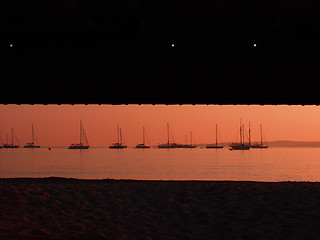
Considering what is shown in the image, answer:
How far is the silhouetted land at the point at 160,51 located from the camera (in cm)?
1121

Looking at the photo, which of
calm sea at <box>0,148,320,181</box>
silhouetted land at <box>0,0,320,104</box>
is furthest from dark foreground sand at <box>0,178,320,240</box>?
calm sea at <box>0,148,320,181</box>

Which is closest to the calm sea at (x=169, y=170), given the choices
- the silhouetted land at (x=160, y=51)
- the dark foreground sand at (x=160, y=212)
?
the dark foreground sand at (x=160, y=212)

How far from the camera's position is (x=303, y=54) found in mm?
13922

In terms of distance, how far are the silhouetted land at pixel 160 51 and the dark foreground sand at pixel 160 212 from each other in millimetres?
4286

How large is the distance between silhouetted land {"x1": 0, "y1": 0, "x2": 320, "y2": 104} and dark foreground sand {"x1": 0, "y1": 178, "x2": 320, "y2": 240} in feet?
14.1

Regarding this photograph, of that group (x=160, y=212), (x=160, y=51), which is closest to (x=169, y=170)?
(x=160, y=212)

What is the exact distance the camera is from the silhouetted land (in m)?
11.2

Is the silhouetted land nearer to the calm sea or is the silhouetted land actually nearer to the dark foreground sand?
the dark foreground sand

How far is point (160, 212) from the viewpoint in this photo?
1842 cm

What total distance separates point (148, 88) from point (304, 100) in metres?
5.74

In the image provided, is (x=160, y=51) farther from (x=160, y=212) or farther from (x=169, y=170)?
(x=169, y=170)

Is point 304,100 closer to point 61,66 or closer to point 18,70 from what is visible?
point 61,66

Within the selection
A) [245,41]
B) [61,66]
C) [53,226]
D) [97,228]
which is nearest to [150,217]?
[97,228]

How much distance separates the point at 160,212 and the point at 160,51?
7.22 m
